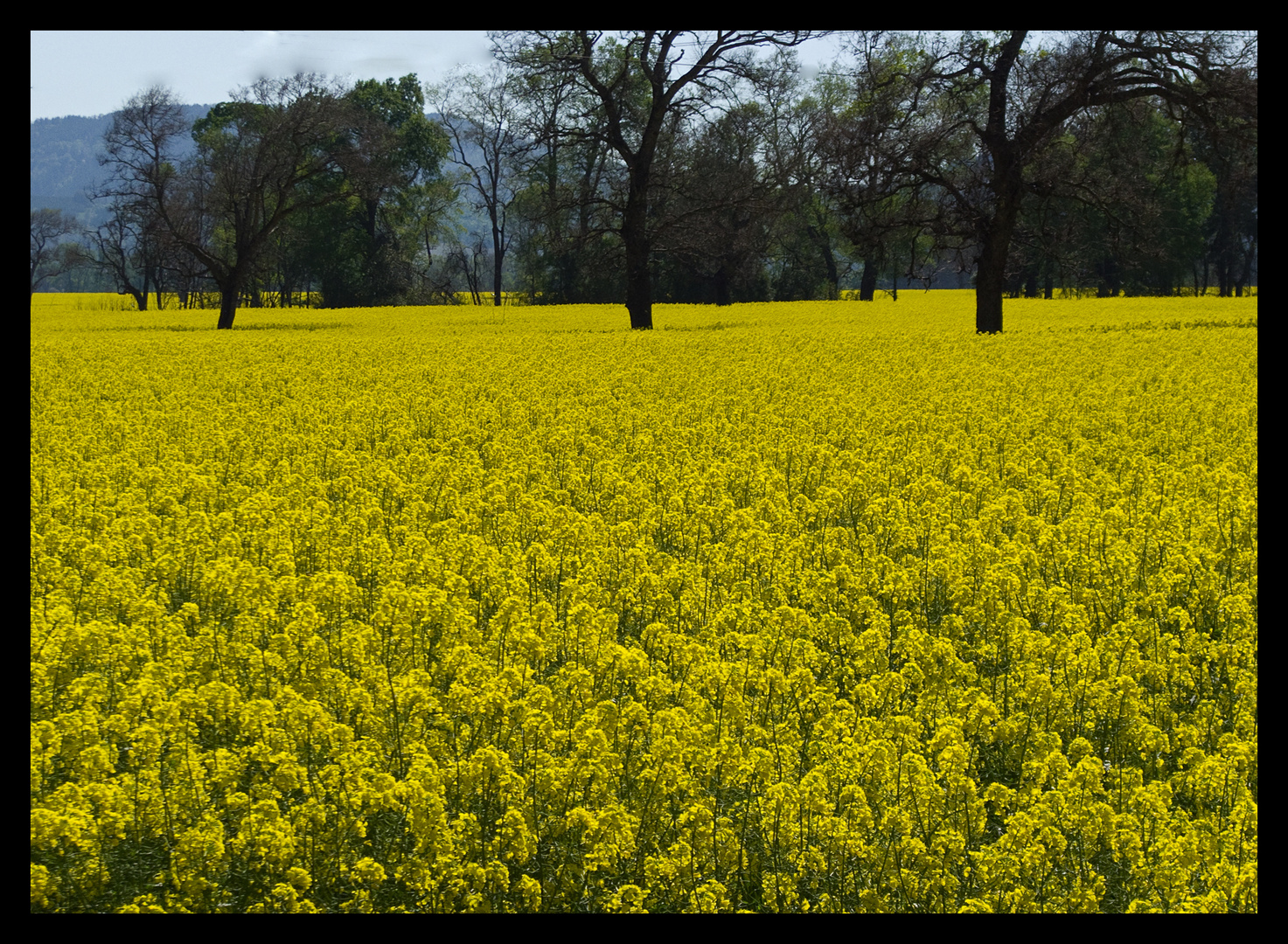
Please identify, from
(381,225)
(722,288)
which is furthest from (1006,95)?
(381,225)

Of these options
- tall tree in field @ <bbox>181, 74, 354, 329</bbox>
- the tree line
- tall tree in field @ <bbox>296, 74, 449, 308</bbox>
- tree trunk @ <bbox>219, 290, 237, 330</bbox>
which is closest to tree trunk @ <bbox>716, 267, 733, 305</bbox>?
the tree line

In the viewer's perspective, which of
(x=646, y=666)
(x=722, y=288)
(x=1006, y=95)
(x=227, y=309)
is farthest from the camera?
(x=722, y=288)

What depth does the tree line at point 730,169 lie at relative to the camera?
29.0m

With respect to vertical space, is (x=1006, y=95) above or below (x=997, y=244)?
above

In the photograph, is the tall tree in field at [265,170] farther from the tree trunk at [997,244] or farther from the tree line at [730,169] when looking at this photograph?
the tree trunk at [997,244]

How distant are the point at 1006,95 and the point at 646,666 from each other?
1096 inches

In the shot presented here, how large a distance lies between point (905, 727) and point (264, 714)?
2981mm

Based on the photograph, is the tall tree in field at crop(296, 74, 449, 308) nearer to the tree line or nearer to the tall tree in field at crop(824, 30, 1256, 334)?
the tree line

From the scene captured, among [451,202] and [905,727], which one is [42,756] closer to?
[905,727]

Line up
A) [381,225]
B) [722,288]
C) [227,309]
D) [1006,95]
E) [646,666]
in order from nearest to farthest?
1. [646,666]
2. [1006,95]
3. [227,309]
4. [722,288]
5. [381,225]

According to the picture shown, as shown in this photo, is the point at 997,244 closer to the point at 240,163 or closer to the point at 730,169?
the point at 730,169

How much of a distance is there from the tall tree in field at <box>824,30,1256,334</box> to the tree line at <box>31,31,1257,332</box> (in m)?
0.08

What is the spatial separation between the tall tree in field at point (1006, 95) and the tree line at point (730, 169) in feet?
0.28

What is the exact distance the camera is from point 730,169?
171 ft
